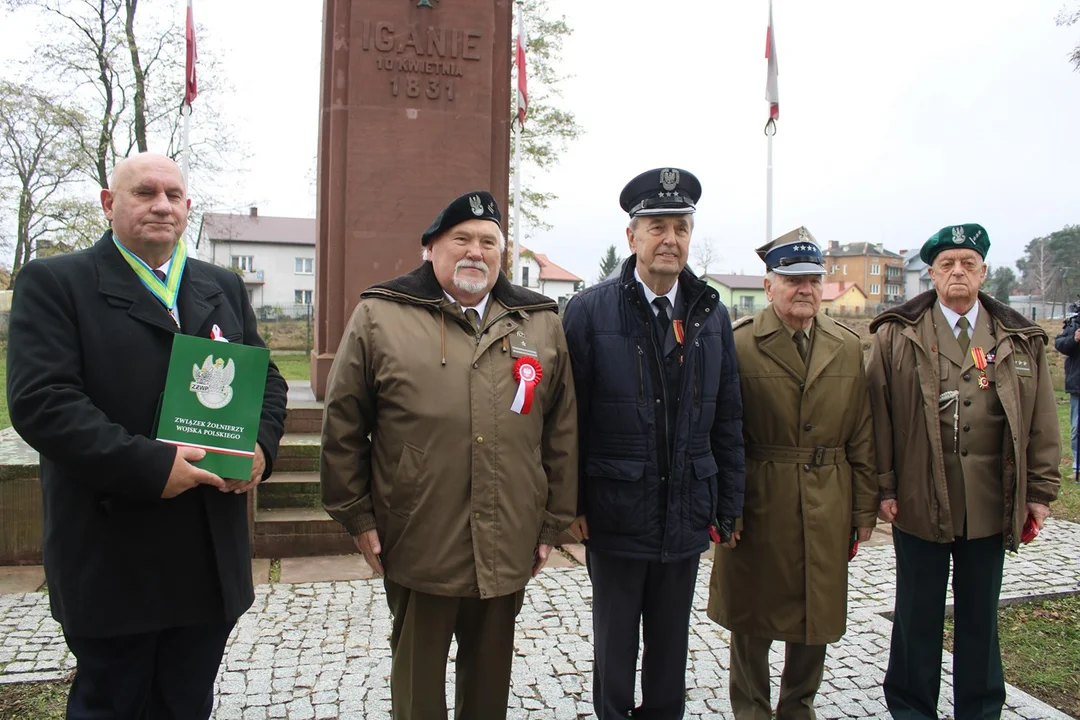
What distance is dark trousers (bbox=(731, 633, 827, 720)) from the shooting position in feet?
10.5

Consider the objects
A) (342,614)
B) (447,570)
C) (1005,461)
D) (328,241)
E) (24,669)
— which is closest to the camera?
(447,570)

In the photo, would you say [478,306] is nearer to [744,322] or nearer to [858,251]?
[744,322]

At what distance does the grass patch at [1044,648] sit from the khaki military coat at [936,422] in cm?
107

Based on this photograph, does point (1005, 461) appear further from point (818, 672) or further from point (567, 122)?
point (567, 122)

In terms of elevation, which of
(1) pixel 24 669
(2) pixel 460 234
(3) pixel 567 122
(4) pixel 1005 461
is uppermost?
(3) pixel 567 122

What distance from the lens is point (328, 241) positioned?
6973 millimetres

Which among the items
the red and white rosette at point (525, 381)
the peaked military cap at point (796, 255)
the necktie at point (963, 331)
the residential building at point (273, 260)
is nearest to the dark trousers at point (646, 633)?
the red and white rosette at point (525, 381)

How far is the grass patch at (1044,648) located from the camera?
3709 millimetres

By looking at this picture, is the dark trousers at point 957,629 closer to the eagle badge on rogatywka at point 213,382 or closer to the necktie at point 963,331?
the necktie at point 963,331

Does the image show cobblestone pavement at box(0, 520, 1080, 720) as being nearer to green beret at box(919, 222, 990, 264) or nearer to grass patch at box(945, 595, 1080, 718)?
grass patch at box(945, 595, 1080, 718)

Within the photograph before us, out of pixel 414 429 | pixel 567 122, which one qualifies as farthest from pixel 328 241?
pixel 567 122

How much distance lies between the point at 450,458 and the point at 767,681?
1.73 m

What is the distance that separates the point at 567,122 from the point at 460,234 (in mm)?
18312

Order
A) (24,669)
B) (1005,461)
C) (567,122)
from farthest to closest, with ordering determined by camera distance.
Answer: (567,122)
(24,669)
(1005,461)
